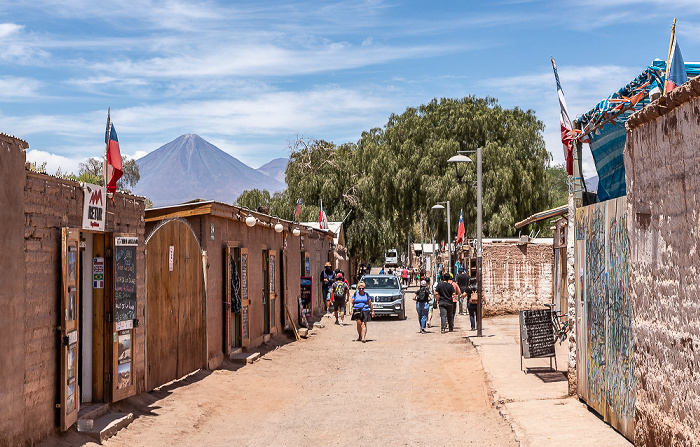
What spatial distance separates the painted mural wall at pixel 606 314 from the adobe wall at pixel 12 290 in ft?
18.7

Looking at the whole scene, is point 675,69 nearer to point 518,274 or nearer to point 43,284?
point 43,284

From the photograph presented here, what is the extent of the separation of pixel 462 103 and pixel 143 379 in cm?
3302

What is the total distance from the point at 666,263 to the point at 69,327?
583 cm

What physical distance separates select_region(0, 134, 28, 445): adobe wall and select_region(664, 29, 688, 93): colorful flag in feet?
18.9

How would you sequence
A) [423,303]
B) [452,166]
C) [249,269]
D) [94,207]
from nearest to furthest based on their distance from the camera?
[94,207] < [249,269] < [423,303] < [452,166]

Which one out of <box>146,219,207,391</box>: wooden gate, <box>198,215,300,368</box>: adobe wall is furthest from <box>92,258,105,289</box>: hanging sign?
<box>198,215,300,368</box>: adobe wall

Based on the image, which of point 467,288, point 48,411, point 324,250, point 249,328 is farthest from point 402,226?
point 48,411

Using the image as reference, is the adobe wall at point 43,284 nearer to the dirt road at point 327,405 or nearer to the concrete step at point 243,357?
the dirt road at point 327,405

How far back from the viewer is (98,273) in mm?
9703

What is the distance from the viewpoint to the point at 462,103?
1636 inches

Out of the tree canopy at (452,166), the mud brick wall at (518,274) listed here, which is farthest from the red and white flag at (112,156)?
the tree canopy at (452,166)

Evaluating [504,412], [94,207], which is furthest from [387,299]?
[94,207]

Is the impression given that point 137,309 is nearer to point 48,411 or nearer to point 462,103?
point 48,411

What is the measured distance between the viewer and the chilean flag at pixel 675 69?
6.75m
